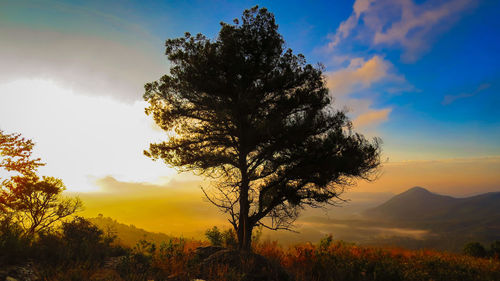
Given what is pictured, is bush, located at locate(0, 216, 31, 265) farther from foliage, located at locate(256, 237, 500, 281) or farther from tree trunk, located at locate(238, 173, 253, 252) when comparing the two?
foliage, located at locate(256, 237, 500, 281)

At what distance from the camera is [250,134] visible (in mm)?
10828

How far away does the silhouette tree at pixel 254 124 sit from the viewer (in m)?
11.1

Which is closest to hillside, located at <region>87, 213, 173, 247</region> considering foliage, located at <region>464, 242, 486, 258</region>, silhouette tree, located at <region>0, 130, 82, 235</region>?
silhouette tree, located at <region>0, 130, 82, 235</region>

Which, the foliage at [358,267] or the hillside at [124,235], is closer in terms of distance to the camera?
the foliage at [358,267]

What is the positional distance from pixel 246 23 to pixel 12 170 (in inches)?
536

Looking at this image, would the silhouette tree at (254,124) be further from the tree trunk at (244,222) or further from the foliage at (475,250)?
the foliage at (475,250)

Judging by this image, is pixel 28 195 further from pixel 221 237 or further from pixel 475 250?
pixel 475 250

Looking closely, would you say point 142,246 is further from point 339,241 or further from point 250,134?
point 339,241

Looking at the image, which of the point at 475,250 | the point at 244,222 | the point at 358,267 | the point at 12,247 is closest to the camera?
the point at 12,247

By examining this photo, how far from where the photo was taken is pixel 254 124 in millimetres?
10922

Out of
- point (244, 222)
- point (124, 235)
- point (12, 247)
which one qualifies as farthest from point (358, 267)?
point (124, 235)

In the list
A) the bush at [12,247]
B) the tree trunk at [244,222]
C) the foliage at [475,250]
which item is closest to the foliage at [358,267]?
the tree trunk at [244,222]

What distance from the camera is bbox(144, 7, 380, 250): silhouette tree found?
36.4 feet

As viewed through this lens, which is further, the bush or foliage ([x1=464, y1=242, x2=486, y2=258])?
foliage ([x1=464, y1=242, x2=486, y2=258])
